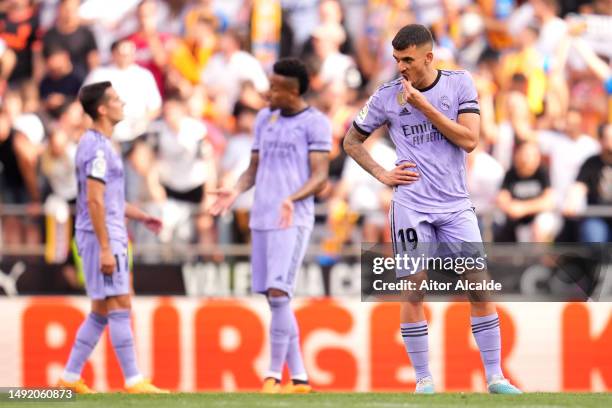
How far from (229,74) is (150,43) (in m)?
1.17

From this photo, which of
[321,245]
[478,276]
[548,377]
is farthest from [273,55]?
[478,276]

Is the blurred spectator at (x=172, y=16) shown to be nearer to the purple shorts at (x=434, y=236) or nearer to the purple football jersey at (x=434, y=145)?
the purple football jersey at (x=434, y=145)

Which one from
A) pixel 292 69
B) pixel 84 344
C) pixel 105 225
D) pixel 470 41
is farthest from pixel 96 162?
pixel 470 41

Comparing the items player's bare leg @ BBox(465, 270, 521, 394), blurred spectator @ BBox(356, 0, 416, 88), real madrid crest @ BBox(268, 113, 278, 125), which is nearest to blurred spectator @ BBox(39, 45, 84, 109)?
blurred spectator @ BBox(356, 0, 416, 88)

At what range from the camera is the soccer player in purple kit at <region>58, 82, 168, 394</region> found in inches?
419

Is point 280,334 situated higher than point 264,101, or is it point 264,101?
point 264,101

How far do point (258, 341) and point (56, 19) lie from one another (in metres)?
6.17

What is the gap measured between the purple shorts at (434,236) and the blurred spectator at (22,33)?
9.49m

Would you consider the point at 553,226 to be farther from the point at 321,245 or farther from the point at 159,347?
the point at 159,347

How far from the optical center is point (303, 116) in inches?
441

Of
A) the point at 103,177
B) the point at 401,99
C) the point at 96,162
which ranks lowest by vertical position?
the point at 103,177

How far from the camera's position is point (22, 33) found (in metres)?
17.8

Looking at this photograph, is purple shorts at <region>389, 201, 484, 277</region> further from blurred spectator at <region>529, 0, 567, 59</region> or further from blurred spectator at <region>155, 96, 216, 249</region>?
blurred spectator at <region>529, 0, 567, 59</region>

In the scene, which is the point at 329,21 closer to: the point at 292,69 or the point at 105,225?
the point at 292,69
